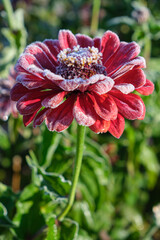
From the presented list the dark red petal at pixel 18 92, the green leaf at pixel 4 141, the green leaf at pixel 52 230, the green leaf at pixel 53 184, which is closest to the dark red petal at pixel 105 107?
the dark red petal at pixel 18 92

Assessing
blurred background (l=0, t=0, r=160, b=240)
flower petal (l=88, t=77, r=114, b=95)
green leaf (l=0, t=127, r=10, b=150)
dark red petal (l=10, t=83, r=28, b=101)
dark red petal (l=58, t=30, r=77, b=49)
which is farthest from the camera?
green leaf (l=0, t=127, r=10, b=150)

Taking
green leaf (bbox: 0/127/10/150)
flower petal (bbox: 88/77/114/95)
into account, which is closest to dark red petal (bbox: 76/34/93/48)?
flower petal (bbox: 88/77/114/95)

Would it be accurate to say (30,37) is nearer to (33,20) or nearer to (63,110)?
(33,20)

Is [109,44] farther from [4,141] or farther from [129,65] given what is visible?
[4,141]

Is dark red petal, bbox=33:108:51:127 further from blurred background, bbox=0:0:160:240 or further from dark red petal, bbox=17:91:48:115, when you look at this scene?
blurred background, bbox=0:0:160:240

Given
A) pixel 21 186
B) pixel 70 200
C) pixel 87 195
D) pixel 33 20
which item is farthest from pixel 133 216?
pixel 33 20

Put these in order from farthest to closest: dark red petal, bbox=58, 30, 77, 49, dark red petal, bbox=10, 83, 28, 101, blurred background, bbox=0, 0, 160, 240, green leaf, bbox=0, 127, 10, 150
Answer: green leaf, bbox=0, 127, 10, 150
blurred background, bbox=0, 0, 160, 240
dark red petal, bbox=58, 30, 77, 49
dark red petal, bbox=10, 83, 28, 101

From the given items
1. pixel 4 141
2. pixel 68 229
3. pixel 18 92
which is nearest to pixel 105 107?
pixel 18 92
